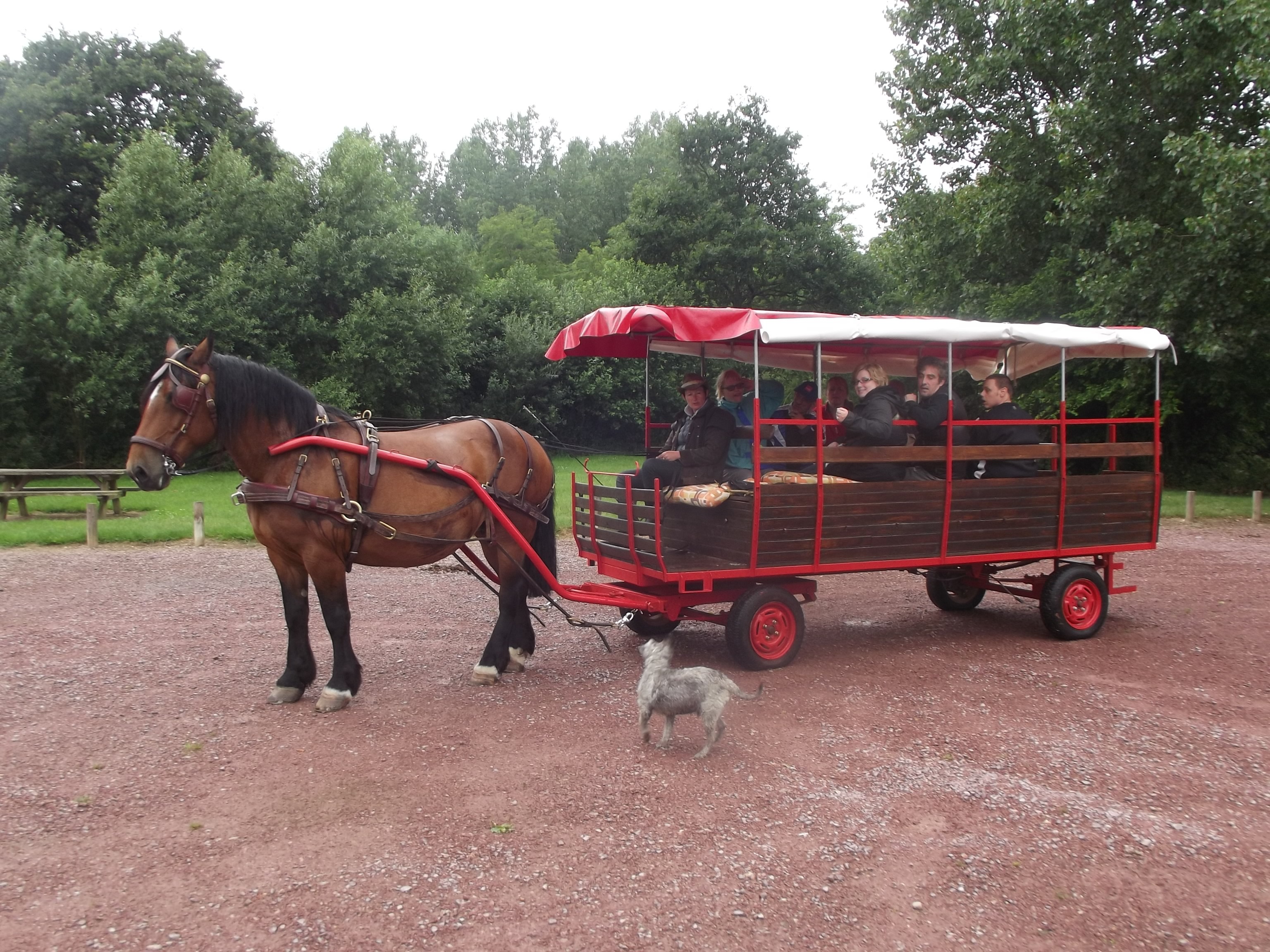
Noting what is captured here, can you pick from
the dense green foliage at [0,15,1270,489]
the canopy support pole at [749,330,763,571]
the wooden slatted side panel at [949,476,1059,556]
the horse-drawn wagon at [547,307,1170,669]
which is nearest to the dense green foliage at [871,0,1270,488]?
the dense green foliage at [0,15,1270,489]

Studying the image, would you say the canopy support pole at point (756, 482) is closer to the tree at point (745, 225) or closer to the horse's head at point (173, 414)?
the horse's head at point (173, 414)

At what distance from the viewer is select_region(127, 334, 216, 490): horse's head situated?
5.58 m

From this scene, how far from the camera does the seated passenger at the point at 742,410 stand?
289 inches

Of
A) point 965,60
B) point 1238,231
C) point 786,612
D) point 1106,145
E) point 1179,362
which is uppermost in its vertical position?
point 965,60

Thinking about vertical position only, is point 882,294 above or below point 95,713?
above

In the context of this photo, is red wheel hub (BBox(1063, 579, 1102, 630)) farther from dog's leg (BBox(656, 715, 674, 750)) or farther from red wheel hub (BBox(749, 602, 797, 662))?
dog's leg (BBox(656, 715, 674, 750))

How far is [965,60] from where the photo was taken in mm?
21984

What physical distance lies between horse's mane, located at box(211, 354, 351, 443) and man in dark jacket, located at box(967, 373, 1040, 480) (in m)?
5.22

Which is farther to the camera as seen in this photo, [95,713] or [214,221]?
[214,221]

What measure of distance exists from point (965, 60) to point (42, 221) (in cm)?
2491

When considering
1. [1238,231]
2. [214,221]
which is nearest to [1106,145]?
[1238,231]

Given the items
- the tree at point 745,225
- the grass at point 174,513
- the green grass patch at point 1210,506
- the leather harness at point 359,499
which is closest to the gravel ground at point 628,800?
the leather harness at point 359,499

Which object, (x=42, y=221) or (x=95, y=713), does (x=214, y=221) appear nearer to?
(x=42, y=221)

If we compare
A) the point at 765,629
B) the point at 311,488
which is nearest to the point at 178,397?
the point at 311,488
